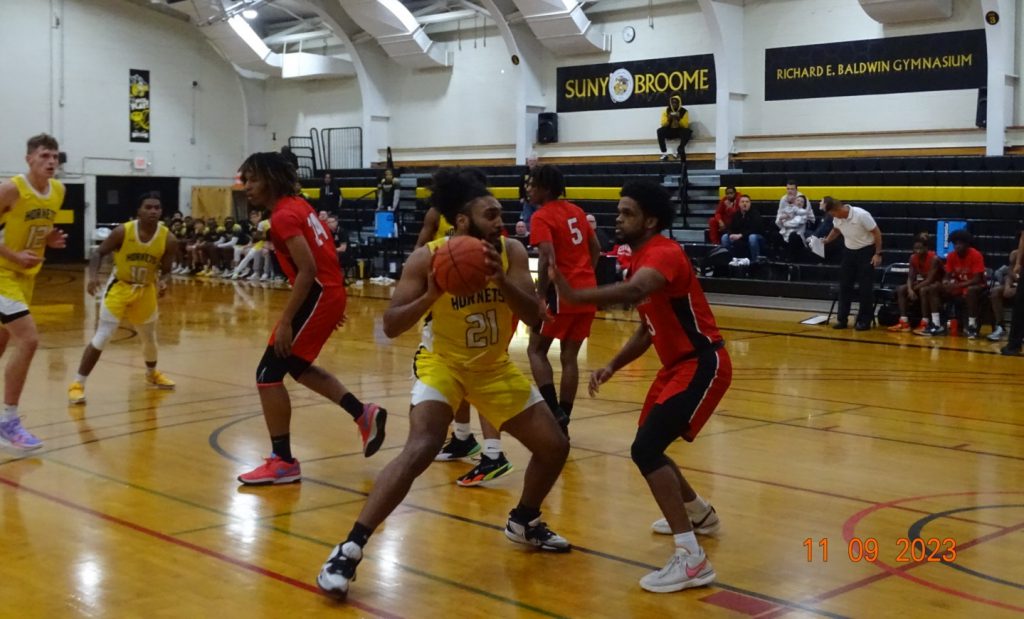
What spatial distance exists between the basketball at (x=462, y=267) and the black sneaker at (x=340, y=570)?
1.03 m

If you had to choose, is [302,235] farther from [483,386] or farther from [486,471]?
[483,386]

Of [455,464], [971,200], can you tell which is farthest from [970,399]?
[971,200]

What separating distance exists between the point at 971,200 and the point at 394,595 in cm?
1433

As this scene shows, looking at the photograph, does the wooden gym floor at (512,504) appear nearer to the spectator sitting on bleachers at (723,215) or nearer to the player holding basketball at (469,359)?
the player holding basketball at (469,359)

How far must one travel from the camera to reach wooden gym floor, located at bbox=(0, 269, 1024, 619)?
425 centimetres

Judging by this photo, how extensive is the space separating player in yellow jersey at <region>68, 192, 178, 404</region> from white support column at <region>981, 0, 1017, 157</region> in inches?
513

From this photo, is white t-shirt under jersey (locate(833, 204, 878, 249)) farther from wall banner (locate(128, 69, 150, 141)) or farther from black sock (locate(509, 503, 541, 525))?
wall banner (locate(128, 69, 150, 141))

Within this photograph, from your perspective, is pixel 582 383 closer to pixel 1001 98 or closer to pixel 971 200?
pixel 971 200

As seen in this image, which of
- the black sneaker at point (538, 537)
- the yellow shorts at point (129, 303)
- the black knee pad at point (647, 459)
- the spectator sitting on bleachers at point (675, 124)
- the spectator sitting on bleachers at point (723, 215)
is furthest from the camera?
the spectator sitting on bleachers at point (675, 124)

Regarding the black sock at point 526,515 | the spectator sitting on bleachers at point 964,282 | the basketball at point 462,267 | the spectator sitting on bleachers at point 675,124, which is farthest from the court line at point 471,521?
the spectator sitting on bleachers at point 675,124

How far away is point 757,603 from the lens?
13.8 feet

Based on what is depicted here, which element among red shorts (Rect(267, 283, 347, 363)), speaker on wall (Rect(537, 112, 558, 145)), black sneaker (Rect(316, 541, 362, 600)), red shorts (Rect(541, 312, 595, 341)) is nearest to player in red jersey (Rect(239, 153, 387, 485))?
red shorts (Rect(267, 283, 347, 363))

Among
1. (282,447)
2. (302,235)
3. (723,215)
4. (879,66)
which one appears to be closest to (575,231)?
(302,235)

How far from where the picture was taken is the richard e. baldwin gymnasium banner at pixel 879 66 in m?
18.0
